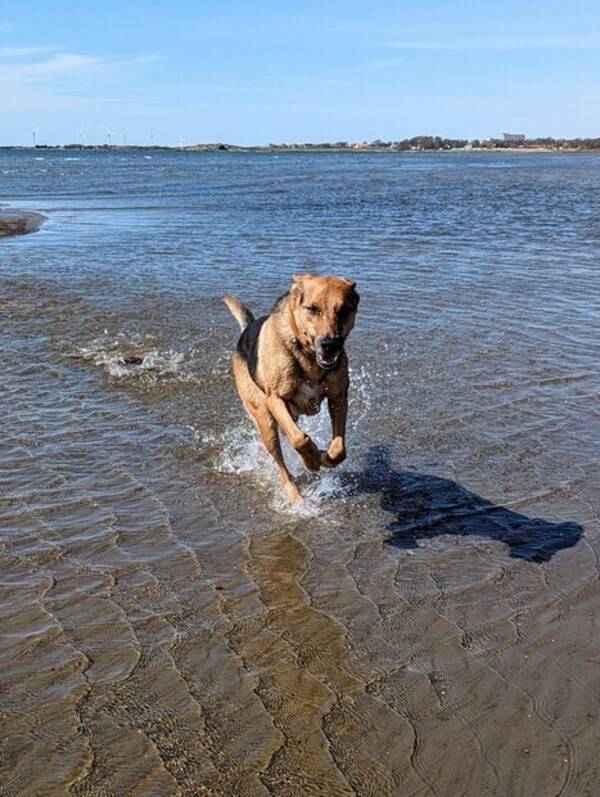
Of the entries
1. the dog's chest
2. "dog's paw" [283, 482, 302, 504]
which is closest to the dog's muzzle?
the dog's chest

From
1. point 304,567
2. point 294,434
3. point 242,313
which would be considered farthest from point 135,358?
point 304,567

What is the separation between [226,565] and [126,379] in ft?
15.5

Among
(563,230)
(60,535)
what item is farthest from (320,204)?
(60,535)

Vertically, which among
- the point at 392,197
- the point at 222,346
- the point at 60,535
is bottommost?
the point at 392,197

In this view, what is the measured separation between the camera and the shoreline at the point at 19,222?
80.7 ft

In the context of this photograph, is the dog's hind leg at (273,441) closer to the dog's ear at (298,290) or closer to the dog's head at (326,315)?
the dog's head at (326,315)

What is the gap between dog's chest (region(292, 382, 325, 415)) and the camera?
6395 millimetres

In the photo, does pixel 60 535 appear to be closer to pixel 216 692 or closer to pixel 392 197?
pixel 216 692

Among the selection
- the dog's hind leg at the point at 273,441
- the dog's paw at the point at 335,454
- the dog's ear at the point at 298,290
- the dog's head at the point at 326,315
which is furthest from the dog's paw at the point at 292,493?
the dog's ear at the point at 298,290

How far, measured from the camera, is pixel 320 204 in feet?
119

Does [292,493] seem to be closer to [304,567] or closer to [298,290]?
[304,567]

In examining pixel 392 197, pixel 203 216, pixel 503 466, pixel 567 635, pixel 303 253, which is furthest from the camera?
pixel 392 197

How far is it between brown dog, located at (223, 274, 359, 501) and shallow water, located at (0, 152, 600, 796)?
514 mm

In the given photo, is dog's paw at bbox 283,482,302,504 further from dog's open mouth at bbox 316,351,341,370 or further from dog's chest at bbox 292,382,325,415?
dog's open mouth at bbox 316,351,341,370
